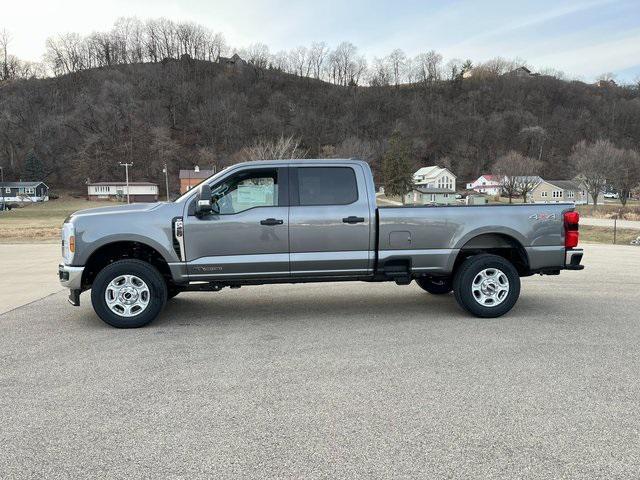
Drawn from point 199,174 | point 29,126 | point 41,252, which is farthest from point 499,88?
point 41,252

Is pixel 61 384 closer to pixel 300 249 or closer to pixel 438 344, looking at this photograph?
pixel 300 249

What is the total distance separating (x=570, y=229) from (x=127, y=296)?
222 inches

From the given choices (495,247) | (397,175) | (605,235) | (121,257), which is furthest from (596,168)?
(121,257)

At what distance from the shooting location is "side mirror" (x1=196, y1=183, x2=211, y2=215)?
5688 mm

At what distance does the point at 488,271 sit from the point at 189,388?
13.4ft

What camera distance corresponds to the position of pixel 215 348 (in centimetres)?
514

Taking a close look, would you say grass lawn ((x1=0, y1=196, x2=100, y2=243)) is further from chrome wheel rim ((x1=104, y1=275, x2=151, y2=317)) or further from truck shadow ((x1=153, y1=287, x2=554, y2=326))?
chrome wheel rim ((x1=104, y1=275, x2=151, y2=317))

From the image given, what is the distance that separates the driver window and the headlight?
68.1 inches

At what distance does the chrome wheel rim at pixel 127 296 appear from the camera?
19.5 feet

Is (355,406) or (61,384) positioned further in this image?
(61,384)

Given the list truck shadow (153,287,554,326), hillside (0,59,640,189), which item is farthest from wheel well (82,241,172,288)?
hillside (0,59,640,189)

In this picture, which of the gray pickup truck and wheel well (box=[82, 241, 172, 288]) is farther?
wheel well (box=[82, 241, 172, 288])

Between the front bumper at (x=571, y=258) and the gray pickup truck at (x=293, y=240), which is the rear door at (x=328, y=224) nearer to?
the gray pickup truck at (x=293, y=240)

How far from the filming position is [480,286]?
20.8 feet
